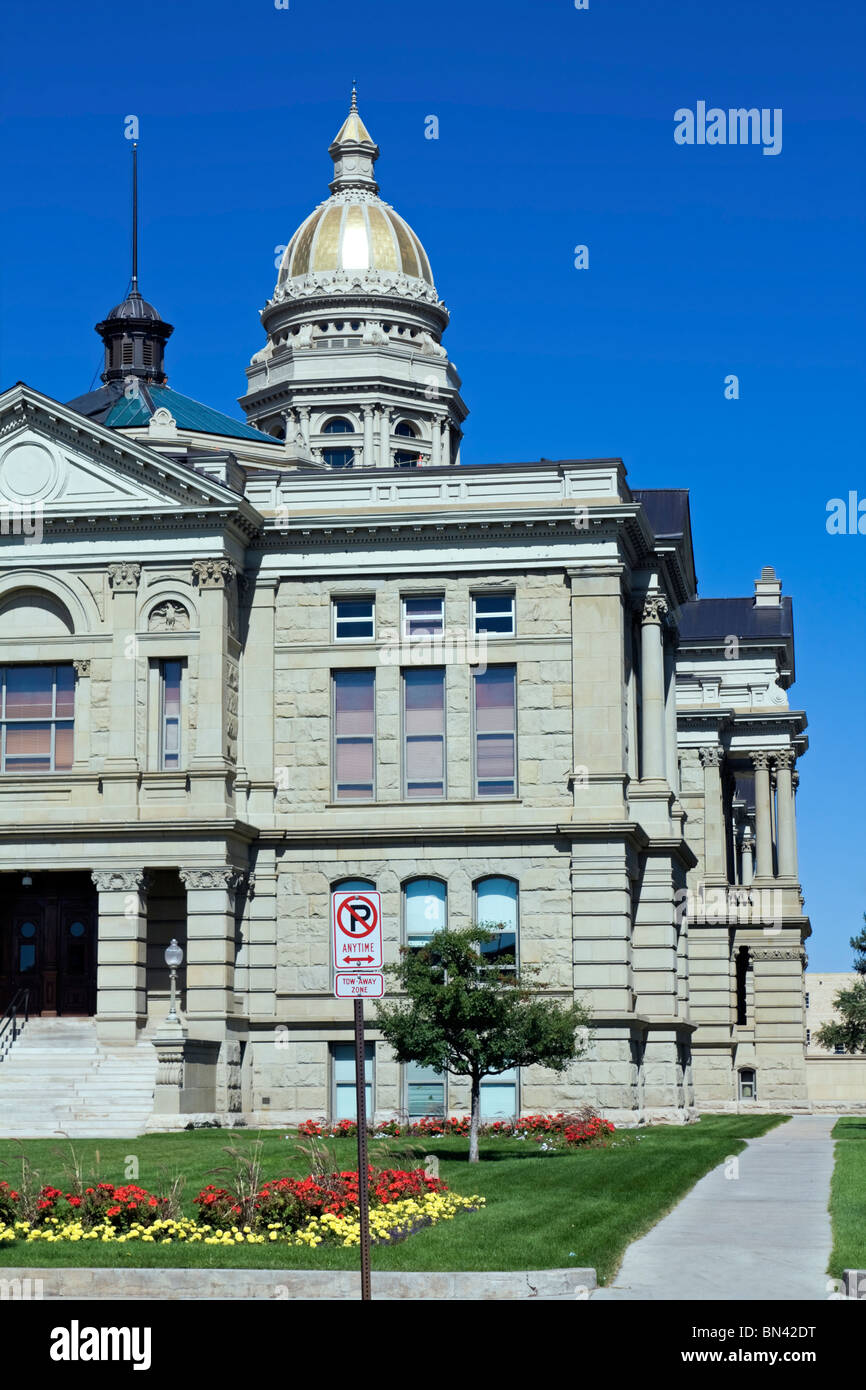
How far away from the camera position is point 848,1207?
27.0m

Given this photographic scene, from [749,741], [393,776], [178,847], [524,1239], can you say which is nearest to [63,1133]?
[178,847]

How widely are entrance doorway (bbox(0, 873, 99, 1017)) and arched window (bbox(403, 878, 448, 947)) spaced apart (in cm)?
753

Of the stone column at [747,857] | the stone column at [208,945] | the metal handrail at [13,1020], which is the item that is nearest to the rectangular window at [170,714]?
the stone column at [208,945]

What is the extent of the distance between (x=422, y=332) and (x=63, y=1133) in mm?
56232

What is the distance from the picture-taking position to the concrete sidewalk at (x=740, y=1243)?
20.1 m

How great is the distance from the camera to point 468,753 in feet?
162

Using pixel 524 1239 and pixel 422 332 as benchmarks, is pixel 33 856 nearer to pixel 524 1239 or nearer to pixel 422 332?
pixel 524 1239

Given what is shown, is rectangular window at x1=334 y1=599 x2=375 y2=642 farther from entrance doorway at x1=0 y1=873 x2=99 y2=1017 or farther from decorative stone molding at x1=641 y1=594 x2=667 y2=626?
entrance doorway at x1=0 y1=873 x2=99 y2=1017

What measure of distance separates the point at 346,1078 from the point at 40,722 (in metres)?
10.8

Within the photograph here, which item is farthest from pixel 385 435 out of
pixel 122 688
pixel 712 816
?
pixel 122 688

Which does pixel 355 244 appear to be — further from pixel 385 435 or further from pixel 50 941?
pixel 50 941

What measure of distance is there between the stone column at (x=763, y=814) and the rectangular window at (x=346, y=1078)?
117ft

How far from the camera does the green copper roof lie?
65188 millimetres

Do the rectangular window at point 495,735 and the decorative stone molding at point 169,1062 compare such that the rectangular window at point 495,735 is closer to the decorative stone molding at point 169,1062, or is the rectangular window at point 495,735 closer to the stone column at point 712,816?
the decorative stone molding at point 169,1062
